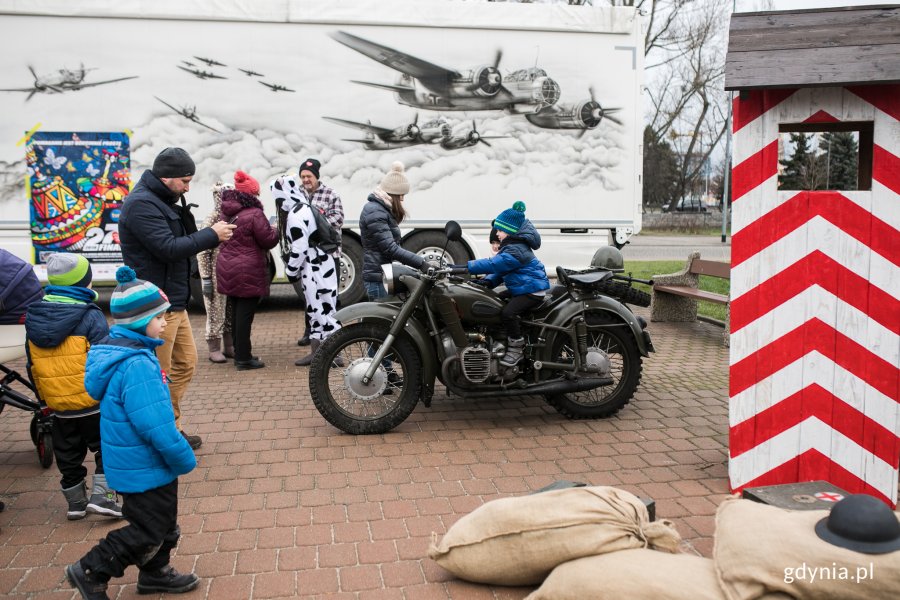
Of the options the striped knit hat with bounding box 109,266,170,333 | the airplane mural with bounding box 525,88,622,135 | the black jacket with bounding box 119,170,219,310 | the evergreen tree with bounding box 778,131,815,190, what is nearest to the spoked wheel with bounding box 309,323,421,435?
the black jacket with bounding box 119,170,219,310

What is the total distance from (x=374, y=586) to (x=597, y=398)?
303 cm

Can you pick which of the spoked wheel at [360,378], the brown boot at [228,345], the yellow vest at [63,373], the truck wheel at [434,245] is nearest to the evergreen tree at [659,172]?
the truck wheel at [434,245]

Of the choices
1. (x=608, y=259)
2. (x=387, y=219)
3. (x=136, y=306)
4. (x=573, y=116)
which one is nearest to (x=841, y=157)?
(x=573, y=116)

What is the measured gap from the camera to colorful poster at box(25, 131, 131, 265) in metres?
10.3

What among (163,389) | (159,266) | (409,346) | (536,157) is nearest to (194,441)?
(159,266)

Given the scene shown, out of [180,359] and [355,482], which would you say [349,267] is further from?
[355,482]

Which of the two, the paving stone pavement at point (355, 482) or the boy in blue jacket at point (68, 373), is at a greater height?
the boy in blue jacket at point (68, 373)

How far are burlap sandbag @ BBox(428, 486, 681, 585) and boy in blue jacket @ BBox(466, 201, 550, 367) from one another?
2266 millimetres

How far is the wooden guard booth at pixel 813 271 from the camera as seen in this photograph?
4008mm

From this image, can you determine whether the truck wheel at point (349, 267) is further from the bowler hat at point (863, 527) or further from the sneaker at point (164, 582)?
the bowler hat at point (863, 527)

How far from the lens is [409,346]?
5.53 m

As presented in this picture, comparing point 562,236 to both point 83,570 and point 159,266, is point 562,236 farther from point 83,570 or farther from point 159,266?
point 83,570

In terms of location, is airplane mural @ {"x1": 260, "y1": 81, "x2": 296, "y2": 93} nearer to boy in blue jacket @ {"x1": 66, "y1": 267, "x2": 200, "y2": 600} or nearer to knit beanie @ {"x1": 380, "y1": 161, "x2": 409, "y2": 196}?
knit beanie @ {"x1": 380, "y1": 161, "x2": 409, "y2": 196}

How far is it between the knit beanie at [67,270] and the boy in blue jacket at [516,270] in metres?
2.46
